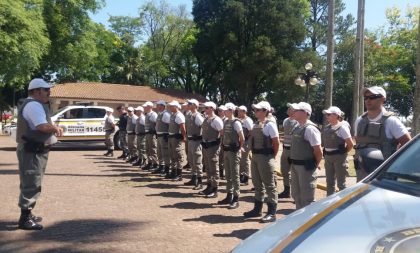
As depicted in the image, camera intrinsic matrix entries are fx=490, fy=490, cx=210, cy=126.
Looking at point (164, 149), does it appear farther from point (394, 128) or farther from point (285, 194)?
point (394, 128)

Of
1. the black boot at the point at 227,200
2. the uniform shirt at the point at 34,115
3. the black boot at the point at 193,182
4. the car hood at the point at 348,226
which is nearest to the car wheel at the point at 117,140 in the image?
the black boot at the point at 193,182

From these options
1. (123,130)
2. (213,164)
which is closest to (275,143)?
(213,164)

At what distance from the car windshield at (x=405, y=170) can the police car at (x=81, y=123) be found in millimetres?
18509

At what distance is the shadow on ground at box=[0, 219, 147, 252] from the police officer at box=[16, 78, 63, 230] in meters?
0.27

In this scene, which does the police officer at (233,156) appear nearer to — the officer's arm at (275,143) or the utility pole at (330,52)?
the officer's arm at (275,143)

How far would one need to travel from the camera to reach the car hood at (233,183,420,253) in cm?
207

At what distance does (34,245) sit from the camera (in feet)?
20.0

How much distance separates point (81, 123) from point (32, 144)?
14536mm

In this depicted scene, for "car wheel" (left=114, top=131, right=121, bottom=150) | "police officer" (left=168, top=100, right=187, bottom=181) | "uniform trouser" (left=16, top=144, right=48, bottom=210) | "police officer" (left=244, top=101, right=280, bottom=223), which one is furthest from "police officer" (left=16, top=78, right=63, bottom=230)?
"car wheel" (left=114, top=131, right=121, bottom=150)

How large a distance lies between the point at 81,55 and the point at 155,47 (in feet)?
77.5

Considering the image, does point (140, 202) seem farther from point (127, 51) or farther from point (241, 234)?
point (127, 51)

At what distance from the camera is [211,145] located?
33.0 feet

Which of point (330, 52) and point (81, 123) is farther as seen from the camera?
point (81, 123)

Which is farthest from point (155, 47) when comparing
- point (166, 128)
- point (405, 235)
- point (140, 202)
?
point (405, 235)
